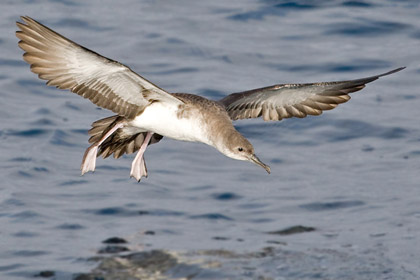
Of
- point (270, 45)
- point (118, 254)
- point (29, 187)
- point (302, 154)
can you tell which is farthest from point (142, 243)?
point (270, 45)

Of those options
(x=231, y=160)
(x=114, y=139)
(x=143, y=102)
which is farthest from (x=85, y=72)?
(x=231, y=160)

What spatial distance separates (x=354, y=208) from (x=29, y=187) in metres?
3.91

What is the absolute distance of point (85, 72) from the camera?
28.6 ft

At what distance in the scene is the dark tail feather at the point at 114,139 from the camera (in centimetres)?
980

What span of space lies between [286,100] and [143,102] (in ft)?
6.13

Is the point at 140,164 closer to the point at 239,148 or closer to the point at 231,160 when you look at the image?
the point at 239,148

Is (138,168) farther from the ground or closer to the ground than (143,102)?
closer to the ground

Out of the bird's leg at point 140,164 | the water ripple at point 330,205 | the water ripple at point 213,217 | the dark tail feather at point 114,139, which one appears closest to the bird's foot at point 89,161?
the dark tail feather at point 114,139

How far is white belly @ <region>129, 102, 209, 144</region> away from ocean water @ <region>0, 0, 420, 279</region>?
66.3 inches

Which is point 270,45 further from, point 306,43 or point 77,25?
point 77,25

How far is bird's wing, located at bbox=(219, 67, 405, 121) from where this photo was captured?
998 centimetres

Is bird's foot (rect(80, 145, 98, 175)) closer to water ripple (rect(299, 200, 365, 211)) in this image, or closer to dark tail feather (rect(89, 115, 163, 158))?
dark tail feather (rect(89, 115, 163, 158))

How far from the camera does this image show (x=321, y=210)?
456 inches

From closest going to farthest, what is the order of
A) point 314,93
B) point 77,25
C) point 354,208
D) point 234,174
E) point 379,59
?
point 314,93
point 354,208
point 234,174
point 379,59
point 77,25
